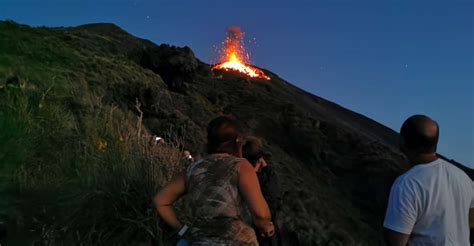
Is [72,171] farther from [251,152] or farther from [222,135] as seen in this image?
[222,135]

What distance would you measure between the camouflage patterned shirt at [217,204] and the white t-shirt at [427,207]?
3.47ft

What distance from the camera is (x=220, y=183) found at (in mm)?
3803

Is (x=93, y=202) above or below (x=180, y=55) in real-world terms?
below

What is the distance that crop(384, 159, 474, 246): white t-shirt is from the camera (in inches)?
123

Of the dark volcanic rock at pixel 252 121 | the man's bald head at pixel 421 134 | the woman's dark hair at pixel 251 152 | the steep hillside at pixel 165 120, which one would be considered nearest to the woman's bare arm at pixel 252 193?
the man's bald head at pixel 421 134

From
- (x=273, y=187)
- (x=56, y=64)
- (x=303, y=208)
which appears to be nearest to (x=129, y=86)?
(x=56, y=64)

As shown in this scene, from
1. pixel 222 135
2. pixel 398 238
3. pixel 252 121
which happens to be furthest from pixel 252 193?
pixel 252 121

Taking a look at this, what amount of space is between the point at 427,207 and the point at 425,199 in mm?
44

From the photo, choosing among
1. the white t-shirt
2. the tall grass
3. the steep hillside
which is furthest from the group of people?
the steep hillside

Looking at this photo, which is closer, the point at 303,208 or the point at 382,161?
the point at 303,208

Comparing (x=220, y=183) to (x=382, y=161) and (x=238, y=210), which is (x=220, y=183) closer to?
(x=238, y=210)

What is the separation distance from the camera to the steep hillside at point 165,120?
941cm

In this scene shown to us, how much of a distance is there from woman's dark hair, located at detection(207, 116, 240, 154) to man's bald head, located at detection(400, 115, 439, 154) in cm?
117

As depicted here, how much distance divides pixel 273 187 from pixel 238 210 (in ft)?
4.28
